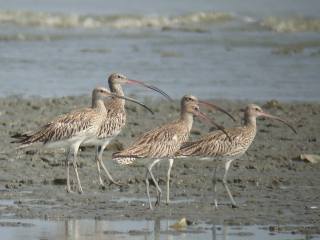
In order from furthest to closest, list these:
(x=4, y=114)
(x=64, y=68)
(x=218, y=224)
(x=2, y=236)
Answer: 1. (x=64, y=68)
2. (x=4, y=114)
3. (x=218, y=224)
4. (x=2, y=236)

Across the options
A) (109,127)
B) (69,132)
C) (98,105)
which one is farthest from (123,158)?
(109,127)

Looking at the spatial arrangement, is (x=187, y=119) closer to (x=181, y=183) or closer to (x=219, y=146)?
(x=219, y=146)

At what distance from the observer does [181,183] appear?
1378cm

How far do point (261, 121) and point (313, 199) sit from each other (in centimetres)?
614

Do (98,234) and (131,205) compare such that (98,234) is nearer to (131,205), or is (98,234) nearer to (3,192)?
(131,205)

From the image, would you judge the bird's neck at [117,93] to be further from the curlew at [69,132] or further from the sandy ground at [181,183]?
the curlew at [69,132]

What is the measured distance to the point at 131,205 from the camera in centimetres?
1236

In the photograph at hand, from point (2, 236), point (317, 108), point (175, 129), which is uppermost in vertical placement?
point (317, 108)

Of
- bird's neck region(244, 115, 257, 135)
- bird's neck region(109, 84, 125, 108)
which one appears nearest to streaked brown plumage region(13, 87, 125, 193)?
bird's neck region(109, 84, 125, 108)

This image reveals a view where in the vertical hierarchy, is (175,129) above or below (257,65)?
below

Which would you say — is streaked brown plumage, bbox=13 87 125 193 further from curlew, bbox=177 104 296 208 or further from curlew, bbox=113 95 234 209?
curlew, bbox=177 104 296 208

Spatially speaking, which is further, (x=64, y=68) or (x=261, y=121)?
(x=64, y=68)

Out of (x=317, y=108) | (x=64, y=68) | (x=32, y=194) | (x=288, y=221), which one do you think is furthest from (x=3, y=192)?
(x=64, y=68)

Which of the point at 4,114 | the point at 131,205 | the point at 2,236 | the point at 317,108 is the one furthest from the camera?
the point at 317,108
